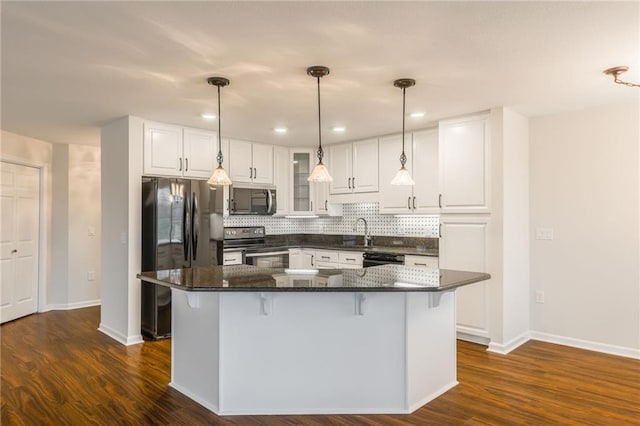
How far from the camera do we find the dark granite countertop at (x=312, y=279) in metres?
2.40

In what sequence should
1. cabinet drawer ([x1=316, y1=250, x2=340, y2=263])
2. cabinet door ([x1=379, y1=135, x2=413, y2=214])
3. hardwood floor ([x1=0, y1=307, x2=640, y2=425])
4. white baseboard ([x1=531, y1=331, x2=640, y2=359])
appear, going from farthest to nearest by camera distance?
1. cabinet drawer ([x1=316, y1=250, x2=340, y2=263])
2. cabinet door ([x1=379, y1=135, x2=413, y2=214])
3. white baseboard ([x1=531, y1=331, x2=640, y2=359])
4. hardwood floor ([x1=0, y1=307, x2=640, y2=425])

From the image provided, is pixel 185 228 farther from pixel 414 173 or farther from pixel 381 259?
pixel 414 173

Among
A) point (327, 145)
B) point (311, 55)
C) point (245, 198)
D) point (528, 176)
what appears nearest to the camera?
point (311, 55)

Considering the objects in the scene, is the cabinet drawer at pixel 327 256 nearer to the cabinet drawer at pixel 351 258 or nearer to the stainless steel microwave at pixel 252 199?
the cabinet drawer at pixel 351 258

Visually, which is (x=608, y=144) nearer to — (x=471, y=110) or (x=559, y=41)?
(x=471, y=110)

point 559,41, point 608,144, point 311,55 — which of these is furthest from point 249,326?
point 608,144

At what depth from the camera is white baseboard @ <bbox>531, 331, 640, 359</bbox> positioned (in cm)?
383

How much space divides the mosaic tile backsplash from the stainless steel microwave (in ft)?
1.55

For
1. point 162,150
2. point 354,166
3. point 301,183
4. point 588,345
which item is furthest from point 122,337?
point 588,345

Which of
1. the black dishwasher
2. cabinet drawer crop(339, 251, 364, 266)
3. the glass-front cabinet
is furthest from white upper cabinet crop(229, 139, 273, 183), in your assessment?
the black dishwasher

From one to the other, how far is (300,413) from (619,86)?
3591mm

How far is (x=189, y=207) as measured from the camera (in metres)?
4.48

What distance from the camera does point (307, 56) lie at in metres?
2.70

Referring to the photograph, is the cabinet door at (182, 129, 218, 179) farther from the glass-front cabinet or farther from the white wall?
the white wall
